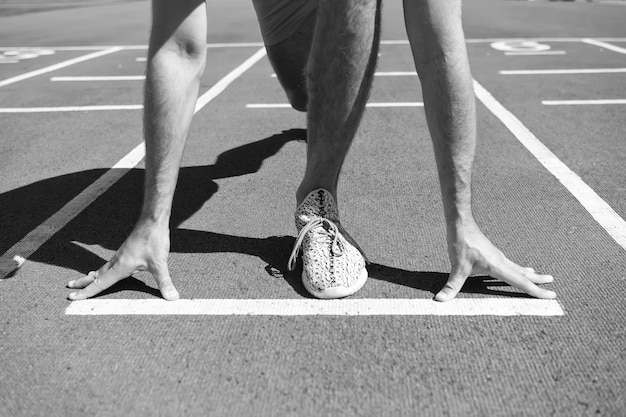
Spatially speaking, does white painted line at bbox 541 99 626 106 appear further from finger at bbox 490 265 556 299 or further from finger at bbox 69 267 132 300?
finger at bbox 69 267 132 300

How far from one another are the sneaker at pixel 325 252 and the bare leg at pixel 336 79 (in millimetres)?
70

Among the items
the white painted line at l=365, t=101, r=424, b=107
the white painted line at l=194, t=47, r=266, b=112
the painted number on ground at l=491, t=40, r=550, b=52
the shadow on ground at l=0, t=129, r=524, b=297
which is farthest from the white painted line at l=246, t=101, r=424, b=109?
the painted number on ground at l=491, t=40, r=550, b=52

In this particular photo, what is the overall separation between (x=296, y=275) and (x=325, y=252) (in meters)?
0.17

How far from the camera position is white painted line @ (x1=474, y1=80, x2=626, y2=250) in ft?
9.61

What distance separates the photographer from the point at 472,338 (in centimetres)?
207

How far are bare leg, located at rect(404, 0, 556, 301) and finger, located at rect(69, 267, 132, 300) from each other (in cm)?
114

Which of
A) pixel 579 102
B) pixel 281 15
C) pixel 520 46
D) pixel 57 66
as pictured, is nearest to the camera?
pixel 281 15

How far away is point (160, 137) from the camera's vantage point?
242 centimetres

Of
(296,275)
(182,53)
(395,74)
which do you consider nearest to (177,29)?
(182,53)

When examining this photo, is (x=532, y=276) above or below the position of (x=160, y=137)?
below

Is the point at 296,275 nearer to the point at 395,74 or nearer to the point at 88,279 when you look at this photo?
the point at 88,279

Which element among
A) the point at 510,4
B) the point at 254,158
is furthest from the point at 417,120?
the point at 510,4

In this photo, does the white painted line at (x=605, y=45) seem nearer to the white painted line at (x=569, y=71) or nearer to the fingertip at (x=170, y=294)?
the white painted line at (x=569, y=71)

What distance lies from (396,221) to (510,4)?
47.6 ft
